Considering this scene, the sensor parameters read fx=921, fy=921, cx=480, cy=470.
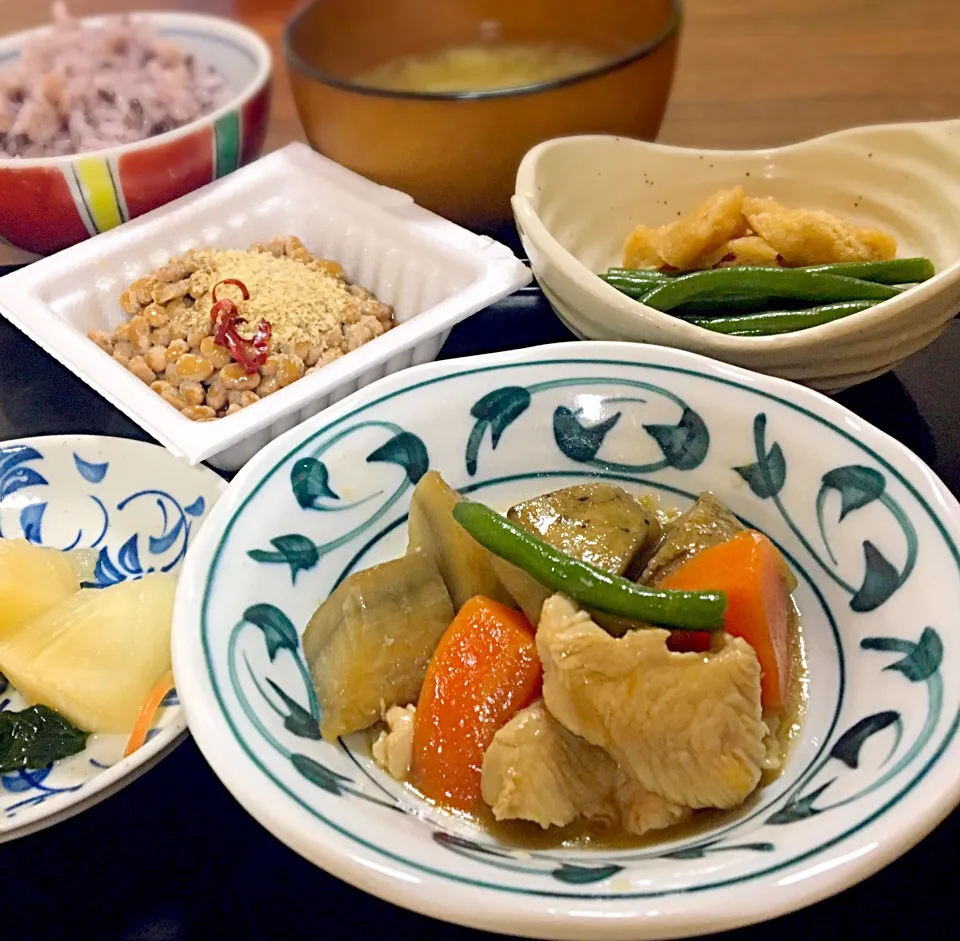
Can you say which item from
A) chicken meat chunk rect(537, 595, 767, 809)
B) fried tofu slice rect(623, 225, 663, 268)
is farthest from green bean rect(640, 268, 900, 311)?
chicken meat chunk rect(537, 595, 767, 809)

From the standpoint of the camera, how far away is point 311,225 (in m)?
1.82

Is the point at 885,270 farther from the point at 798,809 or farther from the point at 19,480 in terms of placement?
the point at 19,480

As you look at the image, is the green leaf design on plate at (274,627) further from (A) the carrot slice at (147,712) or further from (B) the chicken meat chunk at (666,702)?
(B) the chicken meat chunk at (666,702)

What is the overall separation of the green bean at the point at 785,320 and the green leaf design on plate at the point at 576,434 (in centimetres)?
27

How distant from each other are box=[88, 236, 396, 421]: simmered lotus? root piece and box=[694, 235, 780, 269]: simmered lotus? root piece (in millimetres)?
564

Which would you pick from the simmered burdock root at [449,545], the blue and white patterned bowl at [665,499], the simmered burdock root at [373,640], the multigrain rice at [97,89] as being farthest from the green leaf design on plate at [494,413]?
the multigrain rice at [97,89]

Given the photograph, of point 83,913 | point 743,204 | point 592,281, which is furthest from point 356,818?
point 743,204

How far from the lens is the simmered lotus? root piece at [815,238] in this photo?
1.42m

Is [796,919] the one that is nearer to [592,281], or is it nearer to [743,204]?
[592,281]

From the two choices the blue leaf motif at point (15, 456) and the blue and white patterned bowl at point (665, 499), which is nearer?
the blue and white patterned bowl at point (665, 499)

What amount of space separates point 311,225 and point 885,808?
1475 millimetres

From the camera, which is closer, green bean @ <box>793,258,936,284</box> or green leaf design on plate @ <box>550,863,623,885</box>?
green leaf design on plate @ <box>550,863,623,885</box>

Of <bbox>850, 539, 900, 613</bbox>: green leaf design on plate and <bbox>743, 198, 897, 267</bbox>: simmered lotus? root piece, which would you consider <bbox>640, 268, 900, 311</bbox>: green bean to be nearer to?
<bbox>743, 198, 897, 267</bbox>: simmered lotus? root piece

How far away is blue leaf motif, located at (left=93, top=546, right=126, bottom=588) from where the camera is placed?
135cm
